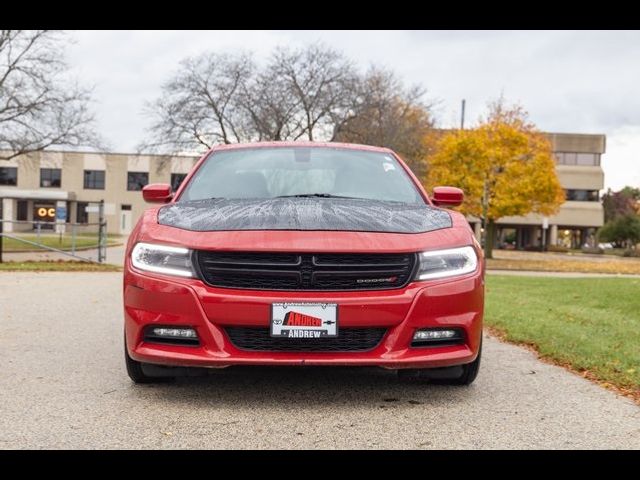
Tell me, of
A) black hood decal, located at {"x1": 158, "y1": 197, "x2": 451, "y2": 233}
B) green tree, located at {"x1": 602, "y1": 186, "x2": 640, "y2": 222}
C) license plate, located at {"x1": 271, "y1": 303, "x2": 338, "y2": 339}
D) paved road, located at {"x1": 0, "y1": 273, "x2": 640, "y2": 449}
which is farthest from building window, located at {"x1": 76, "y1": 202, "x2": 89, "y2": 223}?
license plate, located at {"x1": 271, "y1": 303, "x2": 338, "y2": 339}

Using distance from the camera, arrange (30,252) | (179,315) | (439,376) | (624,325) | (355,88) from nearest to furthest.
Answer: (179,315)
(439,376)
(624,325)
(30,252)
(355,88)

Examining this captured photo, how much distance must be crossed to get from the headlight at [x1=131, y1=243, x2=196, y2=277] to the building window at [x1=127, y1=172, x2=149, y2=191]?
2382 inches

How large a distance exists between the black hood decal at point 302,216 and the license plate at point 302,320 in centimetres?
46

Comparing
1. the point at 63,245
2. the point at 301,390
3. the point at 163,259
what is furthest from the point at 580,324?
the point at 63,245

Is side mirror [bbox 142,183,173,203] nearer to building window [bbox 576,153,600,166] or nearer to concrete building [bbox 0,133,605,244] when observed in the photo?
concrete building [bbox 0,133,605,244]

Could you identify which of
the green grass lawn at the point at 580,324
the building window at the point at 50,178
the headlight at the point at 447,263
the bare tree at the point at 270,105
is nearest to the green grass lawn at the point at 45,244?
the bare tree at the point at 270,105

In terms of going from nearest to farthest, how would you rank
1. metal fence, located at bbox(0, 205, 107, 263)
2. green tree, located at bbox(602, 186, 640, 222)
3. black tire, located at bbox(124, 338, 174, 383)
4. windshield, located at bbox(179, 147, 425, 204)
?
black tire, located at bbox(124, 338, 174, 383) → windshield, located at bbox(179, 147, 425, 204) → metal fence, located at bbox(0, 205, 107, 263) → green tree, located at bbox(602, 186, 640, 222)

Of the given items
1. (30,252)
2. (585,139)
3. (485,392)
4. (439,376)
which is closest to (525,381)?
(485,392)

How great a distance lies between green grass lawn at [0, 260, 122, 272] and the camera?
50.5 ft

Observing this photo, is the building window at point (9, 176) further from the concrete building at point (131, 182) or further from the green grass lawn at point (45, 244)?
the green grass lawn at point (45, 244)

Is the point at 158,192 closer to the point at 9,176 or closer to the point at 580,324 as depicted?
the point at 580,324

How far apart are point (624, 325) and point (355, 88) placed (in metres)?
27.2
